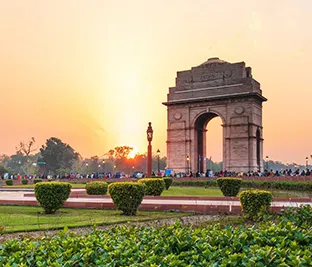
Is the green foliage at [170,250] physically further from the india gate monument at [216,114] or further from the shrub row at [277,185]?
the india gate monument at [216,114]

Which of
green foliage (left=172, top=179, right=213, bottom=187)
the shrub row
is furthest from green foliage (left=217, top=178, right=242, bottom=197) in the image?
green foliage (left=172, top=179, right=213, bottom=187)

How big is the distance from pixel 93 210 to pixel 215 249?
10.3 m

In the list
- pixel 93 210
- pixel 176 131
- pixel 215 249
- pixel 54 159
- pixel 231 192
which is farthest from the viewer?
pixel 54 159

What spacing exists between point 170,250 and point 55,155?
7983cm

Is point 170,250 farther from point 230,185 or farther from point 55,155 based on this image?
point 55,155

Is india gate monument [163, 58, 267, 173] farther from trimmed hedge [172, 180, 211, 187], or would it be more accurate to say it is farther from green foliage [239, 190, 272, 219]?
green foliage [239, 190, 272, 219]

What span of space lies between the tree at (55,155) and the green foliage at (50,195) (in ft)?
227

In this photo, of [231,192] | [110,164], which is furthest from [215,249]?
[110,164]

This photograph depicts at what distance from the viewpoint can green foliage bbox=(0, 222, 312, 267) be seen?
10.3 feet

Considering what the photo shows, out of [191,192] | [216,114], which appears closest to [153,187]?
[191,192]

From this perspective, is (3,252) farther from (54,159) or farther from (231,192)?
(54,159)

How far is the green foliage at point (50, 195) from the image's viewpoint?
40.5 feet

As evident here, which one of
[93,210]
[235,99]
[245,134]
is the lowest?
[93,210]

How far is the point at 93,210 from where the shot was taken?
13.4 m
